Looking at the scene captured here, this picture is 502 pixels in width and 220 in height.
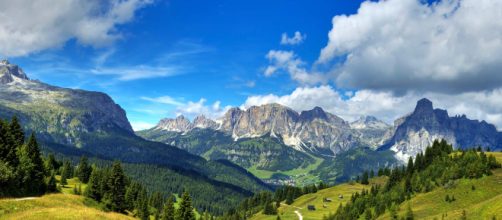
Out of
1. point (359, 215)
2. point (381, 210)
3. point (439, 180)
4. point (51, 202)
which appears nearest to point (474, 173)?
point (439, 180)

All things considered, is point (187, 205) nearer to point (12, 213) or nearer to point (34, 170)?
point (34, 170)

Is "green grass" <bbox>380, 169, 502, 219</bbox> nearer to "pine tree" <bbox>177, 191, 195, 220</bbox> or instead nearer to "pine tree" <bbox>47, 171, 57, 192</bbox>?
"pine tree" <bbox>177, 191, 195, 220</bbox>

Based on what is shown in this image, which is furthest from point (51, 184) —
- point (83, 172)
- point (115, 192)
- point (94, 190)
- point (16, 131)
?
point (83, 172)

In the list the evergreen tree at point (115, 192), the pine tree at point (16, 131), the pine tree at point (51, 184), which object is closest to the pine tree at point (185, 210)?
the evergreen tree at point (115, 192)

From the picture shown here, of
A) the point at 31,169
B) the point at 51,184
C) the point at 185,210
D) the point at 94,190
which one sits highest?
the point at 31,169

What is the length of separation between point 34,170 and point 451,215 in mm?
111983

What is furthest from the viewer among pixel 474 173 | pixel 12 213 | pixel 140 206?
pixel 474 173

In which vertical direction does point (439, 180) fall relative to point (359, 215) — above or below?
above

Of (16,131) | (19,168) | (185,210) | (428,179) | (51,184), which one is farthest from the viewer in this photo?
(428,179)

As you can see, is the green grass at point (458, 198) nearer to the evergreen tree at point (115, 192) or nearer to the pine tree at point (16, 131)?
the evergreen tree at point (115, 192)

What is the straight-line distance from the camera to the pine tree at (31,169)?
82.2m

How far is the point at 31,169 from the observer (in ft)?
278

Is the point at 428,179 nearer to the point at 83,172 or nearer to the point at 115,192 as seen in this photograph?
the point at 115,192

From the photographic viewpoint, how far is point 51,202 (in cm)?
7200
